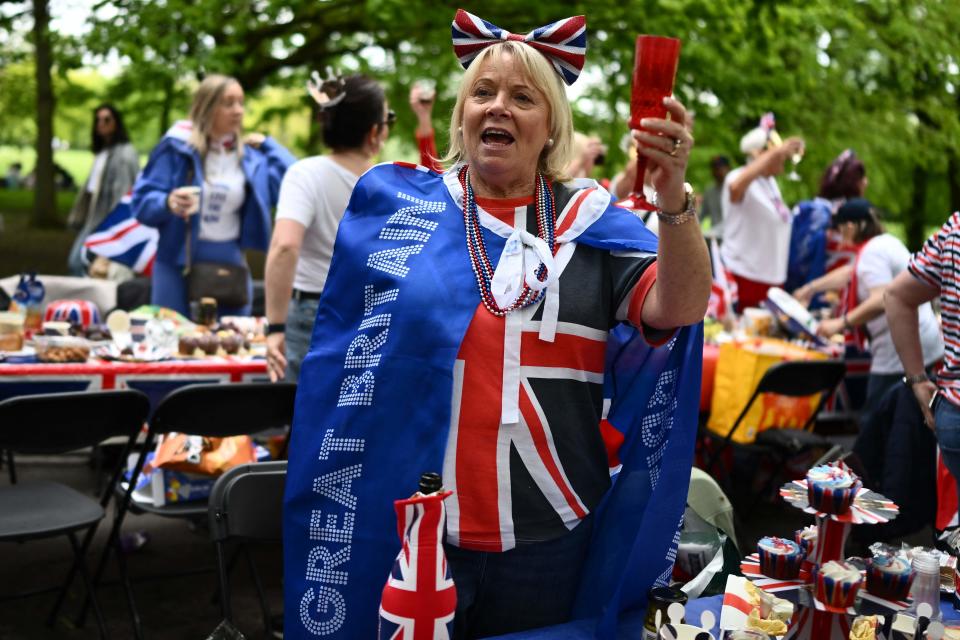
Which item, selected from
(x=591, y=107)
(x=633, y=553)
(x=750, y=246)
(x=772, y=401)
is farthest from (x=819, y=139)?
(x=633, y=553)

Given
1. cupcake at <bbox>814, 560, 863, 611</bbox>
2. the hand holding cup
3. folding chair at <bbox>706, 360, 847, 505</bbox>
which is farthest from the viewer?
folding chair at <bbox>706, 360, 847, 505</bbox>

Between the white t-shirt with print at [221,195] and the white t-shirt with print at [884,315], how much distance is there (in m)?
3.09

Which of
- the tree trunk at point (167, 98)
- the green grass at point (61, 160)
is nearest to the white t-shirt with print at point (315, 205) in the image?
the tree trunk at point (167, 98)

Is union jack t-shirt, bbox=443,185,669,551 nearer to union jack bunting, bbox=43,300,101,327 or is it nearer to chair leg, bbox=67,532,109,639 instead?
chair leg, bbox=67,532,109,639

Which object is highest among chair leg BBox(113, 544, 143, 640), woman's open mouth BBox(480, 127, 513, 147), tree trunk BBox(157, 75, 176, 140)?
tree trunk BBox(157, 75, 176, 140)

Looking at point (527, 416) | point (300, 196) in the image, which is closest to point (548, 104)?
point (527, 416)

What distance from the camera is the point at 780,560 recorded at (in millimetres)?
1643

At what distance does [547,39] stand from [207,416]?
84.3 inches

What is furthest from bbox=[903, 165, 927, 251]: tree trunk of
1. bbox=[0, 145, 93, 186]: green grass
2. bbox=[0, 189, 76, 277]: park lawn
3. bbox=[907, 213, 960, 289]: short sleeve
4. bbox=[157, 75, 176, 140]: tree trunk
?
bbox=[0, 145, 93, 186]: green grass

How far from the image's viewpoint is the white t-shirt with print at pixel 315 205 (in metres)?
3.91

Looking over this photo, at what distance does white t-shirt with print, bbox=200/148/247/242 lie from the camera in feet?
17.0

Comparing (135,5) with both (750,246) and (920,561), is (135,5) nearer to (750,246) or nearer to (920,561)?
(750,246)

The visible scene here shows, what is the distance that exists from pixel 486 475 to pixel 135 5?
8.48 metres

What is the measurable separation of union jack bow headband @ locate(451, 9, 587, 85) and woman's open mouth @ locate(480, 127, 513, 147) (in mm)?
176
